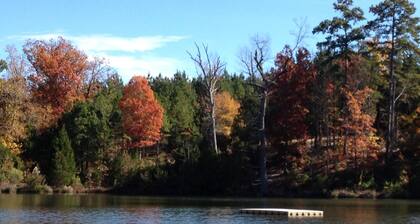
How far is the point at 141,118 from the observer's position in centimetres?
8356

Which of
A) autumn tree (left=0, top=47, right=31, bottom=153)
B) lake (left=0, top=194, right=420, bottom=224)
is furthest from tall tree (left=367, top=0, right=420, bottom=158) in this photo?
autumn tree (left=0, top=47, right=31, bottom=153)

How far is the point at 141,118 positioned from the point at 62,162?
1657 centimetres

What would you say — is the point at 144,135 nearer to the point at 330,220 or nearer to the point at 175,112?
the point at 175,112

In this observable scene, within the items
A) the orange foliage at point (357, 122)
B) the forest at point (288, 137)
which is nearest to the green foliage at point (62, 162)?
the forest at point (288, 137)

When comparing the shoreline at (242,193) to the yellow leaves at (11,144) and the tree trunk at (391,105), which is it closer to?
the tree trunk at (391,105)

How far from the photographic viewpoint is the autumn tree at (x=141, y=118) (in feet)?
274

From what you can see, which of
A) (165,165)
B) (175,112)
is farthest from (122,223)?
(175,112)

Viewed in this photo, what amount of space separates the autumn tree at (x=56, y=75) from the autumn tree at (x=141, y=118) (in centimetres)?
809

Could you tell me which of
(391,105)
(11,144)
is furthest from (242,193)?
(11,144)

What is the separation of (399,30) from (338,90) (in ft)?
26.2

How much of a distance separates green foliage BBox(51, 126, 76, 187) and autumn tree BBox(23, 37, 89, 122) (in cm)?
1629

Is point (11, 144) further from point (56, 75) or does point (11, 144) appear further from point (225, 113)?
point (225, 113)

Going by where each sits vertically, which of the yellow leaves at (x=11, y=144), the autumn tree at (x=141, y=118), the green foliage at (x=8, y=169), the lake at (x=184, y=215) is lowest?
the lake at (x=184, y=215)

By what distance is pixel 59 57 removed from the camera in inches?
3610
